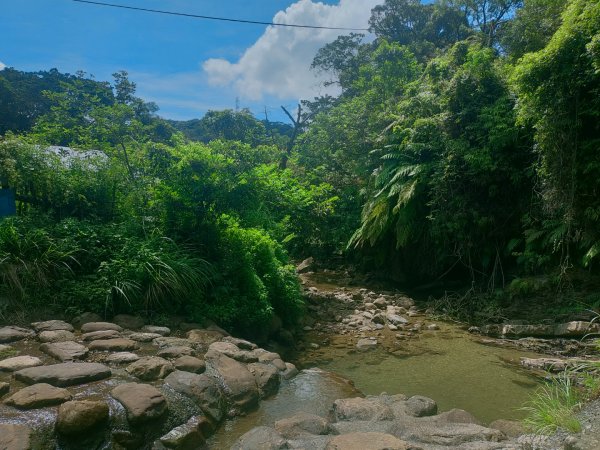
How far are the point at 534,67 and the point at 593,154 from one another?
67.5 inches

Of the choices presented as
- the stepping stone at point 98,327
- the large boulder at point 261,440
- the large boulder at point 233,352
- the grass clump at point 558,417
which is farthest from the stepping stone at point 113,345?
the grass clump at point 558,417

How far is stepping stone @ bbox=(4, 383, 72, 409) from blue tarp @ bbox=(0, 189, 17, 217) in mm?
4037

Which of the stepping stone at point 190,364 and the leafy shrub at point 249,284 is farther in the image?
the leafy shrub at point 249,284

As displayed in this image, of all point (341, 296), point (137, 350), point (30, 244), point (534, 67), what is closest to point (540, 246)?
point (534, 67)

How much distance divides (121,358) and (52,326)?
1233mm

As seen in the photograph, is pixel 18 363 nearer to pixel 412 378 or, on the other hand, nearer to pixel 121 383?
pixel 121 383

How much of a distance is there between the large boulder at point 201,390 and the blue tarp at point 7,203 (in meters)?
4.17

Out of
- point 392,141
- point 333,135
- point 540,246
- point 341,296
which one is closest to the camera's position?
point 540,246

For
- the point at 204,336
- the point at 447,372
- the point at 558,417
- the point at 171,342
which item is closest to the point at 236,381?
the point at 171,342

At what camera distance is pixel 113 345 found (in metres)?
4.63

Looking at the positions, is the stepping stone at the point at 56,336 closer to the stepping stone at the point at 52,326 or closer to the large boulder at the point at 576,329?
the stepping stone at the point at 52,326

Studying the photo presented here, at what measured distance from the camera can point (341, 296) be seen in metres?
10.6

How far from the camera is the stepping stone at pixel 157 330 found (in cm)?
538

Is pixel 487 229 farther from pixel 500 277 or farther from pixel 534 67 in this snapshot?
pixel 534 67
